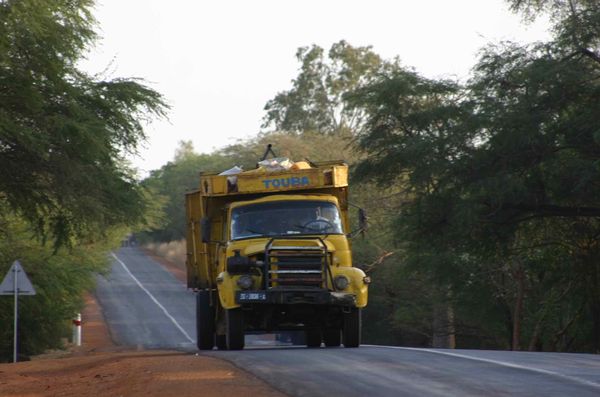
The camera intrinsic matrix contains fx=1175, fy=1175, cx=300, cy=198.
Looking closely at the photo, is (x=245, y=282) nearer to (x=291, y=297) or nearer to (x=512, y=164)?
(x=291, y=297)

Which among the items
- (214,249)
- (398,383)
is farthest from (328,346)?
(398,383)

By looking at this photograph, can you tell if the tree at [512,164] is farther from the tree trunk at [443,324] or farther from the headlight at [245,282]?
the headlight at [245,282]

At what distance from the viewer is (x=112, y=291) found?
7800 cm

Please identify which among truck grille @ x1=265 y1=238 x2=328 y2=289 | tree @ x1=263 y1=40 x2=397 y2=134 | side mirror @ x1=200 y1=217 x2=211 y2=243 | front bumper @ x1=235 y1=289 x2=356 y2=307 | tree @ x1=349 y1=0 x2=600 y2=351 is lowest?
front bumper @ x1=235 y1=289 x2=356 y2=307

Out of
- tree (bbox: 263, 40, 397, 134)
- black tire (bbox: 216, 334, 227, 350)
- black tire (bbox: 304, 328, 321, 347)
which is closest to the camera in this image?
black tire (bbox: 216, 334, 227, 350)

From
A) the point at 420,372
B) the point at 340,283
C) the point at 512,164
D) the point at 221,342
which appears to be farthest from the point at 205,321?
the point at 512,164

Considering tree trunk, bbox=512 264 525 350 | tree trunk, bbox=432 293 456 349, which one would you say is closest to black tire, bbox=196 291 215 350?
tree trunk, bbox=512 264 525 350

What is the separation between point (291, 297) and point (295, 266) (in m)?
0.54

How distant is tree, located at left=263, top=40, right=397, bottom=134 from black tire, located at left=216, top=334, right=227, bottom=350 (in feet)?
212

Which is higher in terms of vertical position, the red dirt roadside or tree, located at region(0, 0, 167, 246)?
tree, located at region(0, 0, 167, 246)

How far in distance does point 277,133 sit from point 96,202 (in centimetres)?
5411

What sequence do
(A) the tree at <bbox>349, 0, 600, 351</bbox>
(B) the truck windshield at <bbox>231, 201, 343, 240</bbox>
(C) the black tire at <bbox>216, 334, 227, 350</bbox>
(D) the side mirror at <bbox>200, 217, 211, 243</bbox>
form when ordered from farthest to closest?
(A) the tree at <bbox>349, 0, 600, 351</bbox> → (C) the black tire at <bbox>216, 334, 227, 350</bbox> → (D) the side mirror at <bbox>200, 217, 211, 243</bbox> → (B) the truck windshield at <bbox>231, 201, 343, 240</bbox>

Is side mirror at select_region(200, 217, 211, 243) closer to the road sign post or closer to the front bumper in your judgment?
the front bumper

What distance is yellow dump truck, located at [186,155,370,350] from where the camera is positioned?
64.3 ft
